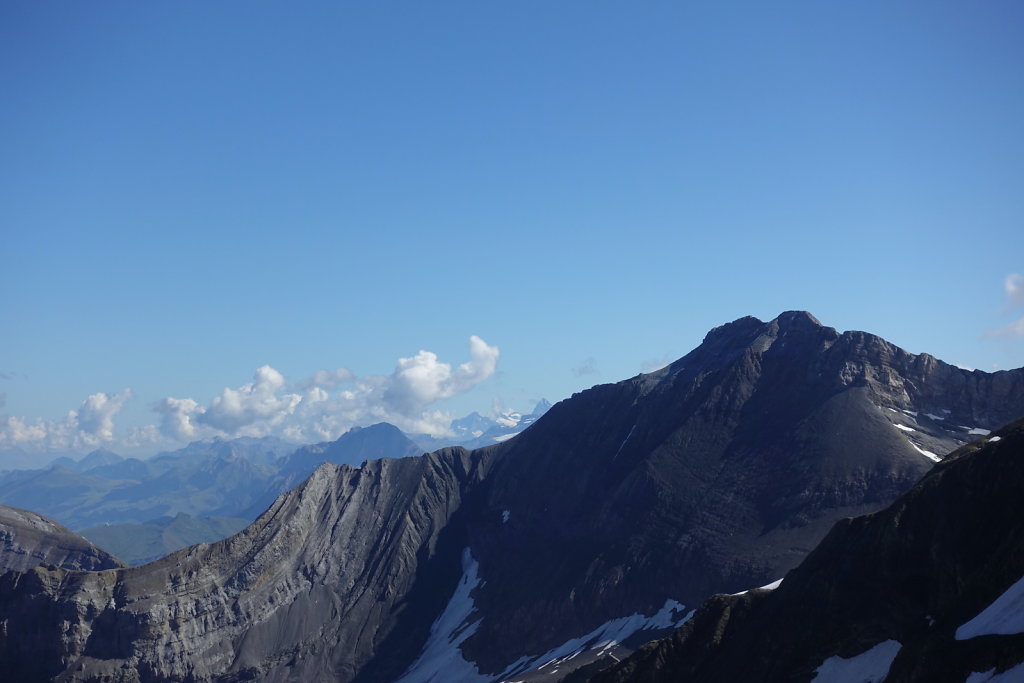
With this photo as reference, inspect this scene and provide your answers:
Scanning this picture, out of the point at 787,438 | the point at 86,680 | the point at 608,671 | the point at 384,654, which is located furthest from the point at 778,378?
the point at 86,680

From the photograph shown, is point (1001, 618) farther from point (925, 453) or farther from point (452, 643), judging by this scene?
point (452, 643)

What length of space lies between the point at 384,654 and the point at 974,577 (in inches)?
5112

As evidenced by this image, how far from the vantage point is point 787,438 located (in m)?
150

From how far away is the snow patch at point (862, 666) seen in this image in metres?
54.0

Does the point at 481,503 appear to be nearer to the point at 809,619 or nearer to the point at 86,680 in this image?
the point at 86,680

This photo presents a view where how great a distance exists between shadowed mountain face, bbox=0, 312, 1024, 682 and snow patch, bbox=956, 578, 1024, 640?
7072 cm

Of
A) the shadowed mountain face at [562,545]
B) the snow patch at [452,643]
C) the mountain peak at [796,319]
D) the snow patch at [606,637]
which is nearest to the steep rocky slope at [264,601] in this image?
the shadowed mountain face at [562,545]

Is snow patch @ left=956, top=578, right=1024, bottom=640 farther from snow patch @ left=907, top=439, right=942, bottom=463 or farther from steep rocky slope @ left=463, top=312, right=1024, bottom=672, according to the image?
snow patch @ left=907, top=439, right=942, bottom=463

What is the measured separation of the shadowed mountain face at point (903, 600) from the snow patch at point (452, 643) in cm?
8040

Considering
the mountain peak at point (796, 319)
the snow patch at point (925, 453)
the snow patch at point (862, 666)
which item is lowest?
the snow patch at point (862, 666)

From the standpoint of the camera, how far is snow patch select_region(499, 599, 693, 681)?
405ft

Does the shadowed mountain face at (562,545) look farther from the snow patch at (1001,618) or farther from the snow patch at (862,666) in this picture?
the snow patch at (1001,618)

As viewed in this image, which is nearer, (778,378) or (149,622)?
(149,622)

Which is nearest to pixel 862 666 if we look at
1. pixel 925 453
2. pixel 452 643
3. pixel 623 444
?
pixel 925 453
